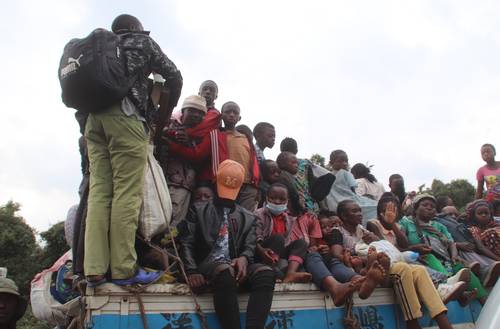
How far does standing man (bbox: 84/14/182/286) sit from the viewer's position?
3.05m

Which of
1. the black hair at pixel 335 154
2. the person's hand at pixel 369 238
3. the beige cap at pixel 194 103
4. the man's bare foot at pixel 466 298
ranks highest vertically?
the beige cap at pixel 194 103

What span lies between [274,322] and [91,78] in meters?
2.06

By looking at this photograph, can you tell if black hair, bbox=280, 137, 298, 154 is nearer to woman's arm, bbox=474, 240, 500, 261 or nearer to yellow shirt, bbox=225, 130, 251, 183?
yellow shirt, bbox=225, 130, 251, 183

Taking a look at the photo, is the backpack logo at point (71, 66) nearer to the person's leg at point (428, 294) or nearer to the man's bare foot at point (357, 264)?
the man's bare foot at point (357, 264)

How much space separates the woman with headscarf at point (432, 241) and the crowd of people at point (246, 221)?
0.04ft

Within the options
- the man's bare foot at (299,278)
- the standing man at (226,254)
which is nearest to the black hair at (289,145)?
the standing man at (226,254)

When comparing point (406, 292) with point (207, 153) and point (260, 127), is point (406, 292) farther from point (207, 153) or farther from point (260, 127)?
point (260, 127)

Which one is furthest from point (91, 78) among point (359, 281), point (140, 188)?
point (359, 281)

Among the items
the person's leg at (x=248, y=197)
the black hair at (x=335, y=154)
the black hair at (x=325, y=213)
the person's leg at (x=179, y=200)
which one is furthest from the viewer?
the black hair at (x=335, y=154)

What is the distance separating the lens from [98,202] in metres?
3.21

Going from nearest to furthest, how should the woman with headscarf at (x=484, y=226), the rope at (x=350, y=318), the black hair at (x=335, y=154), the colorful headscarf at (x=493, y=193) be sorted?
the rope at (x=350, y=318) < the woman with headscarf at (x=484, y=226) < the black hair at (x=335, y=154) < the colorful headscarf at (x=493, y=193)

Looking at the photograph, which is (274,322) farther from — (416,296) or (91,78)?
(91,78)

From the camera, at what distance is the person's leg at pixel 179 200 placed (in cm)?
416

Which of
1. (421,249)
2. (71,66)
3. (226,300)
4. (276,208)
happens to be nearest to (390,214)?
(421,249)
